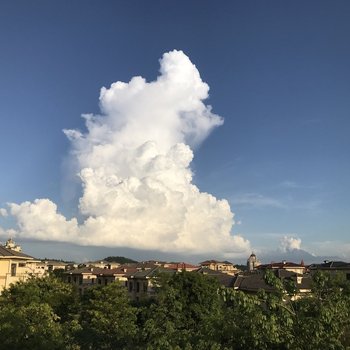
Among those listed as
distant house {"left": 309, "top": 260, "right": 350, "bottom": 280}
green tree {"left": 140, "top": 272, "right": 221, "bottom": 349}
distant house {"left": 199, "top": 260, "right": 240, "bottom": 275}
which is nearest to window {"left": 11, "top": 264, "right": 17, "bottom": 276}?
green tree {"left": 140, "top": 272, "right": 221, "bottom": 349}

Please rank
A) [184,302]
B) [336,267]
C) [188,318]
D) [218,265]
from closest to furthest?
1. [188,318]
2. [184,302]
3. [336,267]
4. [218,265]

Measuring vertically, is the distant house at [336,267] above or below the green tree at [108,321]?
above

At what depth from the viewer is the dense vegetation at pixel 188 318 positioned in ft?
35.7

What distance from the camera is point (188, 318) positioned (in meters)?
36.0

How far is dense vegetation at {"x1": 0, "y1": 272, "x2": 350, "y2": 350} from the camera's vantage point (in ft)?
35.7

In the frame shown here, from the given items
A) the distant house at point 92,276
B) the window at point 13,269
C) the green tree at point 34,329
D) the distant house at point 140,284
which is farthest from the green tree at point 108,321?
the distant house at point 92,276

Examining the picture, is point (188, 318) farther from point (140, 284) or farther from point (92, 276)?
point (92, 276)

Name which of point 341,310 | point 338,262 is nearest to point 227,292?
point 341,310

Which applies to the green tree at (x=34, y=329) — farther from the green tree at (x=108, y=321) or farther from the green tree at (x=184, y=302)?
the green tree at (x=184, y=302)

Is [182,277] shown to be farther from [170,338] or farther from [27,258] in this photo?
[170,338]

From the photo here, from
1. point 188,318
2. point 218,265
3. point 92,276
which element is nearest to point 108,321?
point 188,318

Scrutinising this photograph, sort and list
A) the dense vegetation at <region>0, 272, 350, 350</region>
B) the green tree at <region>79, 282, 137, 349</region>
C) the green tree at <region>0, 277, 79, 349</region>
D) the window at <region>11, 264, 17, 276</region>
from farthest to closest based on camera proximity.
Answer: the window at <region>11, 264, 17, 276</region> → the green tree at <region>79, 282, 137, 349</region> → the green tree at <region>0, 277, 79, 349</region> → the dense vegetation at <region>0, 272, 350, 350</region>

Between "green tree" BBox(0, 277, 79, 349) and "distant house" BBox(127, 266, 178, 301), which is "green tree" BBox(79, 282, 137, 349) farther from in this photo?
"distant house" BBox(127, 266, 178, 301)

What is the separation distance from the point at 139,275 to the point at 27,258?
30.4 meters
